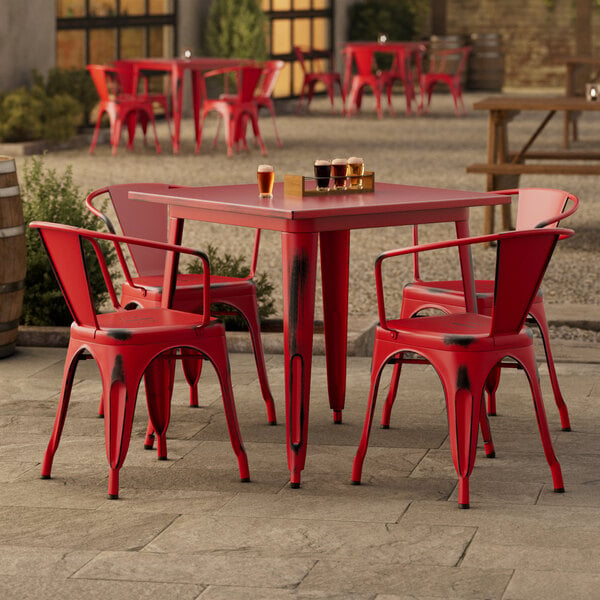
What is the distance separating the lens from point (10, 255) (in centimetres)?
482

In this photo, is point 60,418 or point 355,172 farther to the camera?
point 355,172

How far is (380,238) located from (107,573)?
16.9 ft

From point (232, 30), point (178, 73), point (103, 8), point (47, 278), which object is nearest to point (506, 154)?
point (47, 278)

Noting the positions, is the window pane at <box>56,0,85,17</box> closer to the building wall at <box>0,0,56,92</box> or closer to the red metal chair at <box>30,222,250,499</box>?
the building wall at <box>0,0,56,92</box>

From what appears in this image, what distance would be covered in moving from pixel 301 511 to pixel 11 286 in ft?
6.28

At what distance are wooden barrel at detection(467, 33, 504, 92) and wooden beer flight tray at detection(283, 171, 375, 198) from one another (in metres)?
17.0

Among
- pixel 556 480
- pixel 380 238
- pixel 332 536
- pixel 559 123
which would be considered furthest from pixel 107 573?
pixel 559 123

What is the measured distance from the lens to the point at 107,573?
2.90 meters

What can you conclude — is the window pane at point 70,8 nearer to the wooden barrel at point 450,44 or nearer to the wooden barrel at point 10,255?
the wooden barrel at point 450,44

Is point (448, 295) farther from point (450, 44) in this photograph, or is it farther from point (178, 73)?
point (450, 44)

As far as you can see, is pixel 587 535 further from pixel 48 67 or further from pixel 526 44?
pixel 526 44

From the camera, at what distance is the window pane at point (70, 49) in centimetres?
1430

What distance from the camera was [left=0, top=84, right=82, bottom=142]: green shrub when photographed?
1227 centimetres

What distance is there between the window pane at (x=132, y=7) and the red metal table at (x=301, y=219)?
11.6 metres
